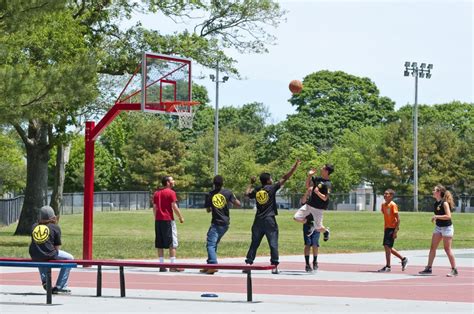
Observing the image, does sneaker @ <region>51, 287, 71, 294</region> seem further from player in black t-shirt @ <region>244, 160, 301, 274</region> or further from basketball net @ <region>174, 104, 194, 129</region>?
basketball net @ <region>174, 104, 194, 129</region>

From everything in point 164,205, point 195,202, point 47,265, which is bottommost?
point 47,265

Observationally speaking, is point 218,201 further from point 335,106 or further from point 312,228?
point 335,106

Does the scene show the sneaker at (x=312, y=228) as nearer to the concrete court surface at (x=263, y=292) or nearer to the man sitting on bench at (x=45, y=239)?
the concrete court surface at (x=263, y=292)

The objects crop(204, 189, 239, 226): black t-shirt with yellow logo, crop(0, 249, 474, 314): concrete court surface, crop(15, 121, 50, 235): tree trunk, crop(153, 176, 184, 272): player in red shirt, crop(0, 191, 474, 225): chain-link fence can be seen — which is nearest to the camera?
crop(0, 249, 474, 314): concrete court surface

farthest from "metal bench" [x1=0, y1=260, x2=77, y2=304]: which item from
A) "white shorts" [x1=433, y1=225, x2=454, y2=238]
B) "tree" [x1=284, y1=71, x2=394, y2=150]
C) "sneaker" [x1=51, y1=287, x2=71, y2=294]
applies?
"tree" [x1=284, y1=71, x2=394, y2=150]

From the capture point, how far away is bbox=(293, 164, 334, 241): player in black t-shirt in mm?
20547

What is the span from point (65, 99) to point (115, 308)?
14.0 meters

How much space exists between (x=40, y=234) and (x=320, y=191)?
6.72 metres

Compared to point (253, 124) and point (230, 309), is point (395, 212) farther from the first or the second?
point (253, 124)

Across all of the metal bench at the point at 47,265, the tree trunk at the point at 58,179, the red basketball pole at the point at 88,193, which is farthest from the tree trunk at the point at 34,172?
the metal bench at the point at 47,265

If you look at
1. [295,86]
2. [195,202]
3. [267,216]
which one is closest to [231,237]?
[295,86]

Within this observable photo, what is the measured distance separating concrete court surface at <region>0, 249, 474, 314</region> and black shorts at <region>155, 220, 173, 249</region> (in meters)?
0.71

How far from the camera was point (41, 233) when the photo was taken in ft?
51.7

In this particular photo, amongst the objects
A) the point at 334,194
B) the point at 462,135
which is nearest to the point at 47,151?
the point at 334,194
